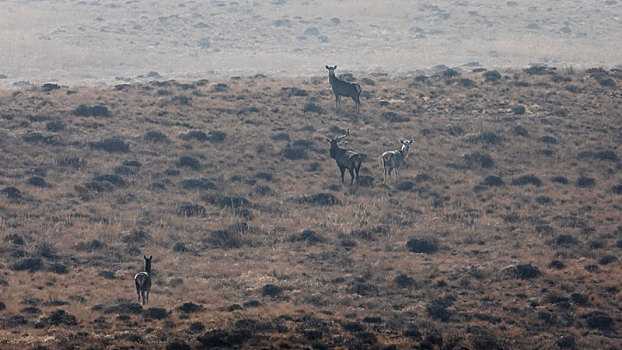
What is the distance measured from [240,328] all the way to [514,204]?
1649cm

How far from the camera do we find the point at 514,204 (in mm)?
32031

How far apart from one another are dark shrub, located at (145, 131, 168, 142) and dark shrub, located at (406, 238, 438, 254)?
15.8m

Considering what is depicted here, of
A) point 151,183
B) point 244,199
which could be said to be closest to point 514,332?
point 244,199

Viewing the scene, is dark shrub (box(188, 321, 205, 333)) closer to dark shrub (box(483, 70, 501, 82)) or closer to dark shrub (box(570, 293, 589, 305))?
dark shrub (box(570, 293, 589, 305))

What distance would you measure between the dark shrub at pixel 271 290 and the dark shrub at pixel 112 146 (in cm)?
1617

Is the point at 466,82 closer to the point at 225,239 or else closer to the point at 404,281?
the point at 225,239

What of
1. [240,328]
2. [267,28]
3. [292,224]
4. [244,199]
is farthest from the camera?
[267,28]

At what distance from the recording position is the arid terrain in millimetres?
20188

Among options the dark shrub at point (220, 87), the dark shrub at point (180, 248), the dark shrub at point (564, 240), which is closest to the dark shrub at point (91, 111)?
the dark shrub at point (220, 87)

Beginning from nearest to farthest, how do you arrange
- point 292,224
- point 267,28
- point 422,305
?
point 422,305
point 292,224
point 267,28

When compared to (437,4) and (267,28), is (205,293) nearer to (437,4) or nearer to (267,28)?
(267,28)

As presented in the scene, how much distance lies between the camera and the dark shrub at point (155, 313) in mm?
19828

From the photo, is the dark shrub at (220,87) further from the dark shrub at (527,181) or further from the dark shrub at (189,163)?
the dark shrub at (527,181)

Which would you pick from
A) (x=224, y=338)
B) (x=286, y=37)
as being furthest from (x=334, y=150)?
(x=286, y=37)
